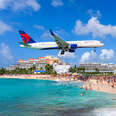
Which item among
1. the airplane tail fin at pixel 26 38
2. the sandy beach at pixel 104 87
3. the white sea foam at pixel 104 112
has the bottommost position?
the white sea foam at pixel 104 112

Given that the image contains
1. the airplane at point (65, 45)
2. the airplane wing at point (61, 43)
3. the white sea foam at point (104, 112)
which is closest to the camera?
the white sea foam at point (104, 112)

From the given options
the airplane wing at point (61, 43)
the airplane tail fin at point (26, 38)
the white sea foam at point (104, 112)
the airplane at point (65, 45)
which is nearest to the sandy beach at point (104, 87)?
the airplane at point (65, 45)

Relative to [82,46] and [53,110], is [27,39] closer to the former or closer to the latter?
[82,46]

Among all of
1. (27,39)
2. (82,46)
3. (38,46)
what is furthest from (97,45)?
(27,39)

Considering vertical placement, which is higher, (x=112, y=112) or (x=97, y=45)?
(x=97, y=45)

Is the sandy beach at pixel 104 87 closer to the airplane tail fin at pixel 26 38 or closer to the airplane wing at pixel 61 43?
the airplane wing at pixel 61 43

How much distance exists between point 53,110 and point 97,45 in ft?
73.4

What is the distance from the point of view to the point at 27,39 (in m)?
54.1

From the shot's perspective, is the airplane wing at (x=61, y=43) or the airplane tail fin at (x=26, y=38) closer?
the airplane wing at (x=61, y=43)

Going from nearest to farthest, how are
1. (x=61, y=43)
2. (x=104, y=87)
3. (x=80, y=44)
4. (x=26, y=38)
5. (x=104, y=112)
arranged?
(x=104, y=112)
(x=80, y=44)
(x=61, y=43)
(x=26, y=38)
(x=104, y=87)

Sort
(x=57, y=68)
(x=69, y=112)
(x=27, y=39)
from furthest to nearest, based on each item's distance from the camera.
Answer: (x=57, y=68) < (x=27, y=39) < (x=69, y=112)

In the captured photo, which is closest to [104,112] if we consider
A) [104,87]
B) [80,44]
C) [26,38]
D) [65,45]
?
[80,44]

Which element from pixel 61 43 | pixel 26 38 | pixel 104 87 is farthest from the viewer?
pixel 104 87

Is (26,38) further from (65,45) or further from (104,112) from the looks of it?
(104,112)
